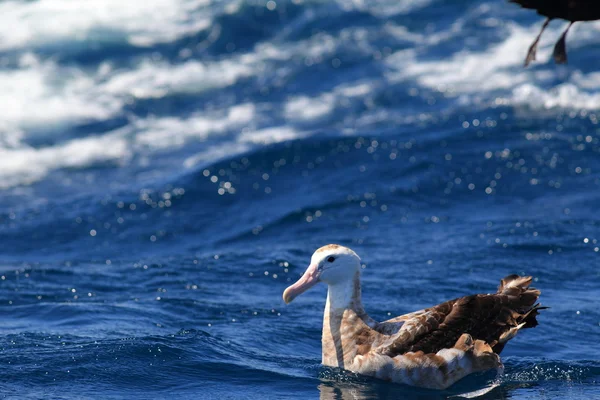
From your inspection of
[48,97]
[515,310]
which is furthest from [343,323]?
[48,97]

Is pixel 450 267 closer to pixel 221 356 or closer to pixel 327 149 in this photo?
pixel 221 356

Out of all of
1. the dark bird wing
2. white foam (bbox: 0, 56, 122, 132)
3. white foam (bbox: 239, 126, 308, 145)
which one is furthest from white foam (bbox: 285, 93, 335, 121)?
the dark bird wing

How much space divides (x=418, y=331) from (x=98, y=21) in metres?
20.5

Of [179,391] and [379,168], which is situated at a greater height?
[379,168]

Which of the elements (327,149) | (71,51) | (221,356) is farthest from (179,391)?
(71,51)

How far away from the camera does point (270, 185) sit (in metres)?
16.2

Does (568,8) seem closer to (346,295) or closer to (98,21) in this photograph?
(346,295)

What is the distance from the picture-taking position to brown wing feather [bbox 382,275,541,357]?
26.8 ft

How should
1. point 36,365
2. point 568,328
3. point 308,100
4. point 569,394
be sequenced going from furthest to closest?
point 308,100, point 568,328, point 36,365, point 569,394

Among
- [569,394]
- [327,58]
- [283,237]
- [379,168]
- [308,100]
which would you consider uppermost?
[327,58]

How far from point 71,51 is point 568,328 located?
17933 millimetres

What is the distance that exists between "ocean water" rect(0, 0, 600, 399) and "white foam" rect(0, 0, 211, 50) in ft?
0.27

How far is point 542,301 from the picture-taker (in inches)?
432

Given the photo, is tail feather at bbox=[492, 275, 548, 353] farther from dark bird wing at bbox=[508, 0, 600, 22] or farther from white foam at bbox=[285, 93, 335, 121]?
white foam at bbox=[285, 93, 335, 121]
